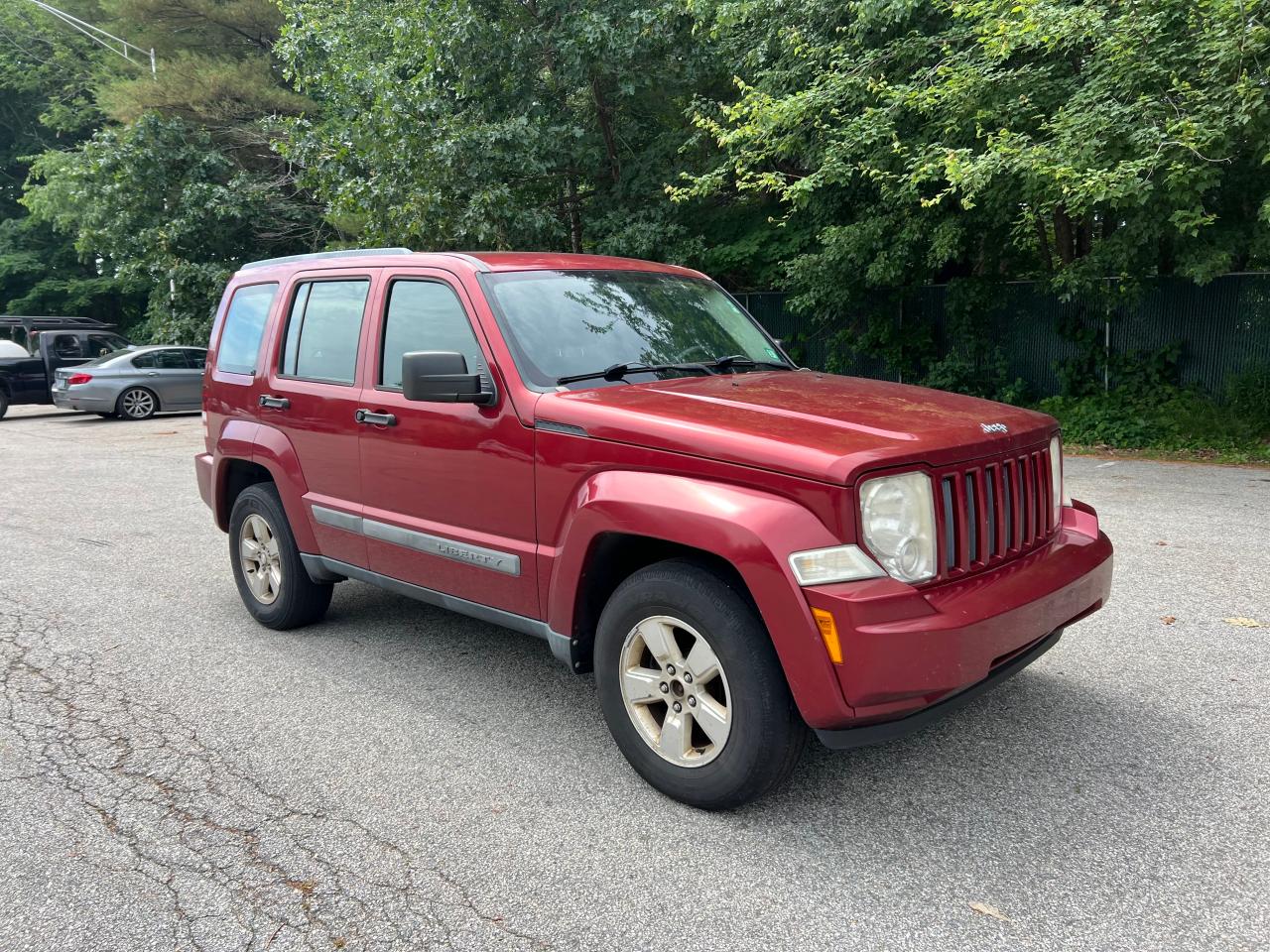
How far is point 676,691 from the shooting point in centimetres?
331

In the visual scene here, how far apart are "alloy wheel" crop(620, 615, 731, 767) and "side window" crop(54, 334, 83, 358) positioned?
20.8m

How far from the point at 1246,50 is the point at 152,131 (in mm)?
22232

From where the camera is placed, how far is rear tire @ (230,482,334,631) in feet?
17.0

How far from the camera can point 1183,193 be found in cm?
981

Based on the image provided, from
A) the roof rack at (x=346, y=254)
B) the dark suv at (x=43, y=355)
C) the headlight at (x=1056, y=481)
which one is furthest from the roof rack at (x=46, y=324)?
the headlight at (x=1056, y=481)

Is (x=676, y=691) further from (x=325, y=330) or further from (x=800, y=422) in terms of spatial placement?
(x=325, y=330)

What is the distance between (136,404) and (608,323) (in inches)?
700

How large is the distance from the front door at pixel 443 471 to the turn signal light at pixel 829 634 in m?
1.29

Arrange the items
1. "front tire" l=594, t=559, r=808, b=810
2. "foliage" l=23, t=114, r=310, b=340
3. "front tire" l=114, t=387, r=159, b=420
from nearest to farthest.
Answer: "front tire" l=594, t=559, r=808, b=810 → "front tire" l=114, t=387, r=159, b=420 → "foliage" l=23, t=114, r=310, b=340

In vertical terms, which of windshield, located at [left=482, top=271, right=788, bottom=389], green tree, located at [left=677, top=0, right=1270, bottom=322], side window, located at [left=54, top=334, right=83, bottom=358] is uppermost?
green tree, located at [left=677, top=0, right=1270, bottom=322]

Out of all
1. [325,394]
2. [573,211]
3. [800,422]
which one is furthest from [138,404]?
[800,422]

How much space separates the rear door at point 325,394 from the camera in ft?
15.2

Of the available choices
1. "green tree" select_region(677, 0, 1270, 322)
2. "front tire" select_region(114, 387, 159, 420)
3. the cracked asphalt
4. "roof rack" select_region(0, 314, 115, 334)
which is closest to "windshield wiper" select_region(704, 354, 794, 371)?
the cracked asphalt

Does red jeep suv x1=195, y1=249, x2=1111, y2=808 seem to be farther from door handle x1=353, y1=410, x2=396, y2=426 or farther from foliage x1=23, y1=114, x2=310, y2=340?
foliage x1=23, y1=114, x2=310, y2=340
